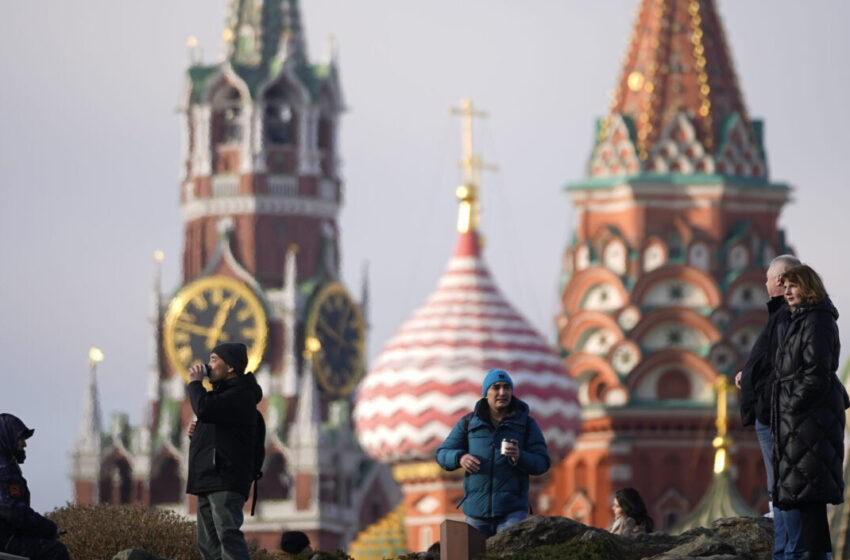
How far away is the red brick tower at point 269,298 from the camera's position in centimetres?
10144

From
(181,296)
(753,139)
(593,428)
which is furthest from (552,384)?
(181,296)

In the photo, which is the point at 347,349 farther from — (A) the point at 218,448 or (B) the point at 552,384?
(A) the point at 218,448

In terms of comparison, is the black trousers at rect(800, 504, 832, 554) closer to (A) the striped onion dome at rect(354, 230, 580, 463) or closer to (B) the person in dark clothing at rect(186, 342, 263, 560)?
(B) the person in dark clothing at rect(186, 342, 263, 560)

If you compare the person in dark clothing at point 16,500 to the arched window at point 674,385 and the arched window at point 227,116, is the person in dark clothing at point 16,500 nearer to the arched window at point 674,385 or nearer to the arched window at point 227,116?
the arched window at point 674,385

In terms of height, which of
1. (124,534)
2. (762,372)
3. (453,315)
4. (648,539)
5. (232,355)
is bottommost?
(648,539)

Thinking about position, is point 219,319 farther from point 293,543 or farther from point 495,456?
point 495,456

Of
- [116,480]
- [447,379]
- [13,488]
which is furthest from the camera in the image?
[116,480]

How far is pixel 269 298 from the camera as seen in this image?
4055 inches

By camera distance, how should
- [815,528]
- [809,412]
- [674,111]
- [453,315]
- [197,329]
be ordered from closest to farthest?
[809,412] < [815,528] < [453,315] < [674,111] < [197,329]

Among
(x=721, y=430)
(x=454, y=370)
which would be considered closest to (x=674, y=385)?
(x=721, y=430)

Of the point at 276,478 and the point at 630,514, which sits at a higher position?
the point at 276,478

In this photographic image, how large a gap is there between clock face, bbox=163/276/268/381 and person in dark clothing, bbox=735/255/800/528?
80586mm

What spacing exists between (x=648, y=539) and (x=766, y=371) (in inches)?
118

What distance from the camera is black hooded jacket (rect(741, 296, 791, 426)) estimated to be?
21109mm
